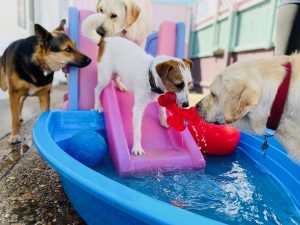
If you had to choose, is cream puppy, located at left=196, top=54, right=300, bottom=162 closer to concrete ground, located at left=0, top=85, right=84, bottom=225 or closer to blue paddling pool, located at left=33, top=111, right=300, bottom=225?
blue paddling pool, located at left=33, top=111, right=300, bottom=225

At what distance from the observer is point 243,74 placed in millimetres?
1589

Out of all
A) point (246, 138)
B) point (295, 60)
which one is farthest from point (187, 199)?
point (246, 138)

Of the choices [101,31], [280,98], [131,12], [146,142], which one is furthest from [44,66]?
[280,98]

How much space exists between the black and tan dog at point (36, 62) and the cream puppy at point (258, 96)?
188 centimetres

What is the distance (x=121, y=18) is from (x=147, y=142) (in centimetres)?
143

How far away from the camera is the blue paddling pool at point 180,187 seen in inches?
48.1

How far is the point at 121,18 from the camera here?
327cm

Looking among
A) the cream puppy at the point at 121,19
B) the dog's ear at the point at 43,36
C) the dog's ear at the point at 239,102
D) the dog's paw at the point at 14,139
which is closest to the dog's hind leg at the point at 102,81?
the cream puppy at the point at 121,19

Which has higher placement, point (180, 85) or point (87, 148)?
point (180, 85)

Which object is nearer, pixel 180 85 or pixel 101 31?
pixel 180 85

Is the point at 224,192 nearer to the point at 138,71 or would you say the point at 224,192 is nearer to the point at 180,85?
the point at 180,85

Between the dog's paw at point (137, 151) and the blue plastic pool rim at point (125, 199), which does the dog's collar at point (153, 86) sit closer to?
the dog's paw at point (137, 151)

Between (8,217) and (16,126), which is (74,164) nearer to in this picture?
(8,217)

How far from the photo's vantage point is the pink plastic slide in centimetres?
234
